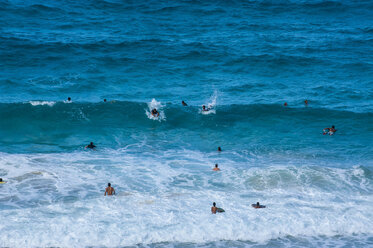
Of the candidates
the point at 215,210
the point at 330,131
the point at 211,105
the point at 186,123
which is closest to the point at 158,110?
the point at 186,123

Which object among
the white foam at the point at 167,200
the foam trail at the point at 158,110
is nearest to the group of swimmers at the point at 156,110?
the foam trail at the point at 158,110

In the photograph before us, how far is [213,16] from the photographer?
47312mm

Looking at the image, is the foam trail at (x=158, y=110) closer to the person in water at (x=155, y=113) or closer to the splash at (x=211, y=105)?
the person in water at (x=155, y=113)

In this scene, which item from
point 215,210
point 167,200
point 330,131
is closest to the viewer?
point 215,210

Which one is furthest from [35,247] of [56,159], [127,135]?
[127,135]

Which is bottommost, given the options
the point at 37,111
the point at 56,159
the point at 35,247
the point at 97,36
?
the point at 35,247

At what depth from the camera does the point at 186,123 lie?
2852 centimetres

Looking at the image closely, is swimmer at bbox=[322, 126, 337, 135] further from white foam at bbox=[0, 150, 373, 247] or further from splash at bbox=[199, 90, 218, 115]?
splash at bbox=[199, 90, 218, 115]

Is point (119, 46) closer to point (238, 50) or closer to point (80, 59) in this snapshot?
point (80, 59)

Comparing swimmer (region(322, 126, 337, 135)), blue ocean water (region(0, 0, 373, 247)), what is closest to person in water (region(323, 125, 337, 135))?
swimmer (region(322, 126, 337, 135))

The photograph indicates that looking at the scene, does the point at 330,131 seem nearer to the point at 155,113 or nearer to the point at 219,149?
the point at 219,149

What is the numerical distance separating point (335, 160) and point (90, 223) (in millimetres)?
13628

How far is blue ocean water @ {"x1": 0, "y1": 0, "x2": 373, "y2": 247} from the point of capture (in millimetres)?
16281

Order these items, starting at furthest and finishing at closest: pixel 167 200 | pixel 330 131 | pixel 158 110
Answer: pixel 158 110, pixel 330 131, pixel 167 200
